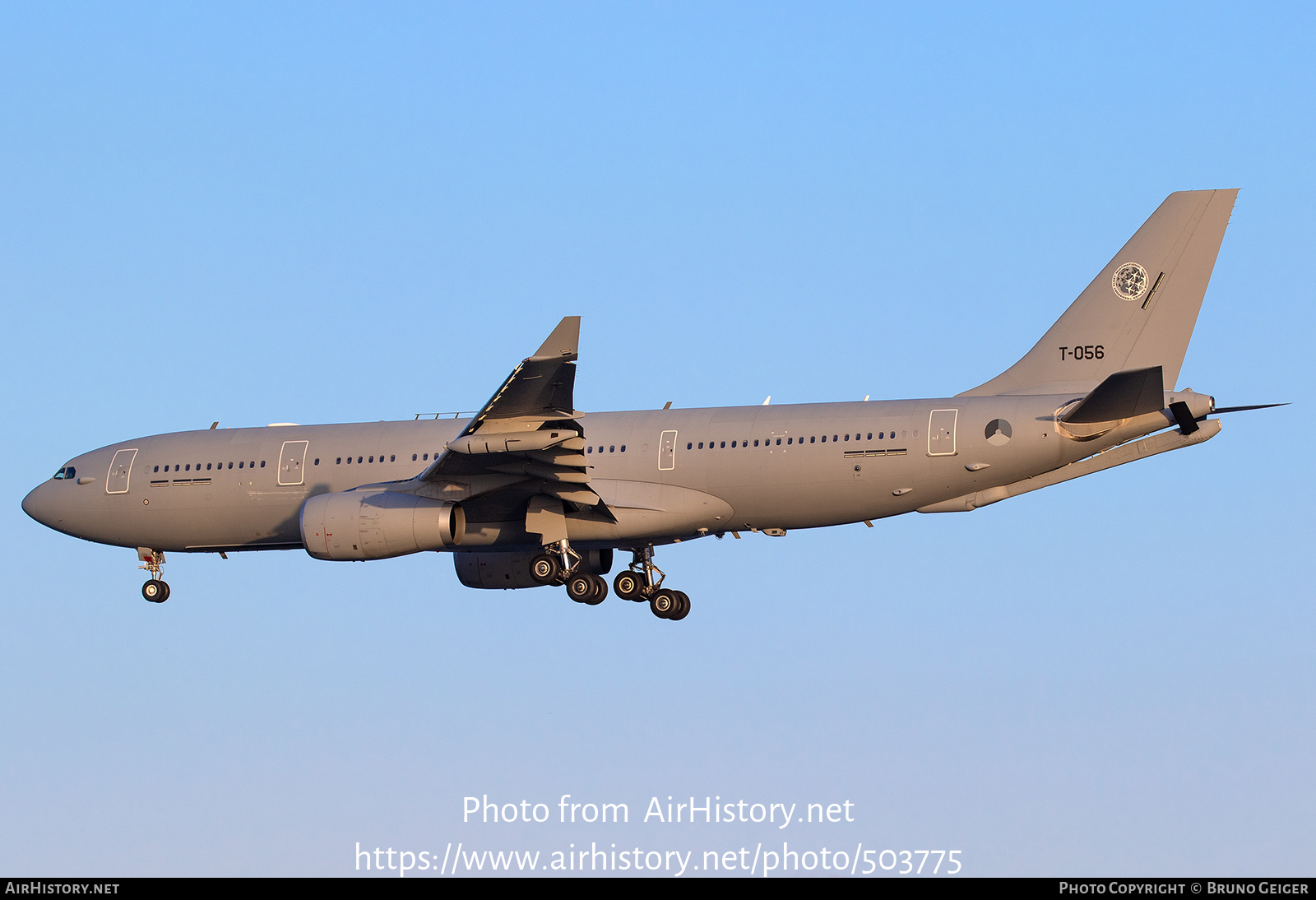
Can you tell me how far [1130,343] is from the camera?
29.5 metres

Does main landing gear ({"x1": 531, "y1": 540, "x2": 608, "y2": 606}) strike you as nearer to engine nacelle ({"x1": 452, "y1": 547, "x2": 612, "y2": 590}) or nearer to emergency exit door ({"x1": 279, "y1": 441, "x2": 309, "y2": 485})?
engine nacelle ({"x1": 452, "y1": 547, "x2": 612, "y2": 590})

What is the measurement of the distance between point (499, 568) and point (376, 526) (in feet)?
18.9

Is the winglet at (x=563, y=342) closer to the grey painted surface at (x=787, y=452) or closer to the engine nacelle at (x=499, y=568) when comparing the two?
the grey painted surface at (x=787, y=452)

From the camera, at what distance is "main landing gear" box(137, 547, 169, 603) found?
116 feet

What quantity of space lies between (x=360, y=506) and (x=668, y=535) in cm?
578

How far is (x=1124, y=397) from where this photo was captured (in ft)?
Result: 88.5

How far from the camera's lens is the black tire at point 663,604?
33.7 metres

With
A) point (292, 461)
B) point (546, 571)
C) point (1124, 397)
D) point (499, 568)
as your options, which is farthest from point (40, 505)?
point (1124, 397)

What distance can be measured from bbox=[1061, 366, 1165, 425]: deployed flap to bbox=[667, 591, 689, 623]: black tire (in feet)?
31.6

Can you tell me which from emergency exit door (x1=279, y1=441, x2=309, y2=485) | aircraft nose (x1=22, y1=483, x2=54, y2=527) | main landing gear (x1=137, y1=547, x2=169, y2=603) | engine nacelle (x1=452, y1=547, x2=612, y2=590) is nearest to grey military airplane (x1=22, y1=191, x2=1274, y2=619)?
emergency exit door (x1=279, y1=441, x2=309, y2=485)

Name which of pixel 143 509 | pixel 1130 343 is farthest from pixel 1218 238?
pixel 143 509
